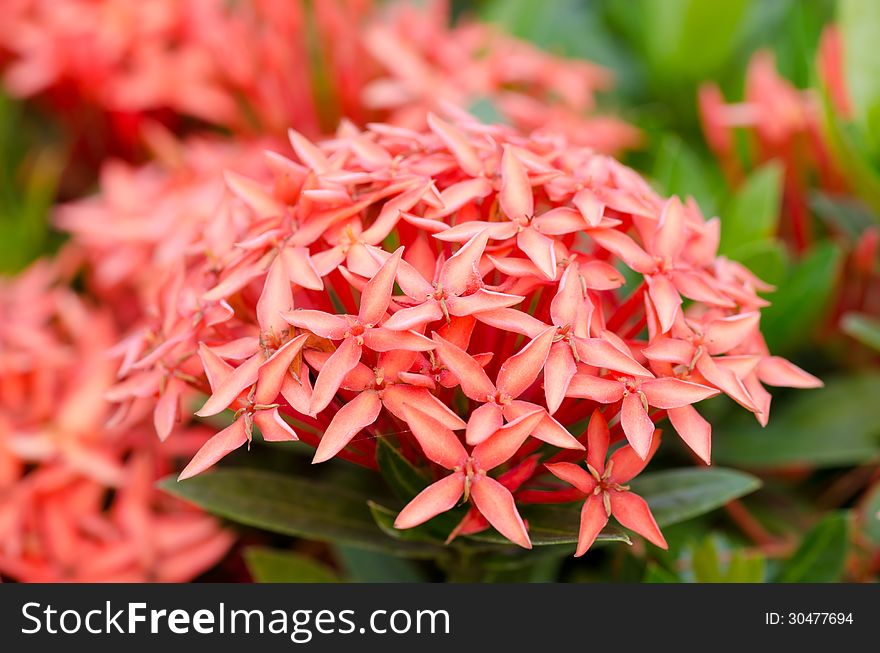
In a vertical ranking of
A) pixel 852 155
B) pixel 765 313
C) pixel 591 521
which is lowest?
pixel 591 521

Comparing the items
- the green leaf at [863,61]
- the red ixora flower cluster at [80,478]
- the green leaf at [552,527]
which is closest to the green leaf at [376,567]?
the red ixora flower cluster at [80,478]

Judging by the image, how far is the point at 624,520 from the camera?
20.6 inches

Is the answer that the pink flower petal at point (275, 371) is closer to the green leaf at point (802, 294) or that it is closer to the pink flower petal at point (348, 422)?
the pink flower petal at point (348, 422)

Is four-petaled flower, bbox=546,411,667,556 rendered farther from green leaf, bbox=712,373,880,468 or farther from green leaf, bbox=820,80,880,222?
green leaf, bbox=820,80,880,222

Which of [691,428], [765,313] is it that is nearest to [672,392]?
[691,428]

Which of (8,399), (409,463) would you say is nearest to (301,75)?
(8,399)

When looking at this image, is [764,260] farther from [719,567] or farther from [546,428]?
[546,428]

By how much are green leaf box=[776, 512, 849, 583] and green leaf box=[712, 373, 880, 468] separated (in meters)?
0.14

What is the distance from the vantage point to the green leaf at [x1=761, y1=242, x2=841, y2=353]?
2.76 feet

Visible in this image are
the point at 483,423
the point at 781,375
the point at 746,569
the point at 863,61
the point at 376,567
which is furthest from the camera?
the point at 863,61

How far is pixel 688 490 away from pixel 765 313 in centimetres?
26

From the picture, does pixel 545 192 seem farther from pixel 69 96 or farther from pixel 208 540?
pixel 69 96

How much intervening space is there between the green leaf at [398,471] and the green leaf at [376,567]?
25 centimetres

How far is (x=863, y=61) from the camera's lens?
0.91 m
